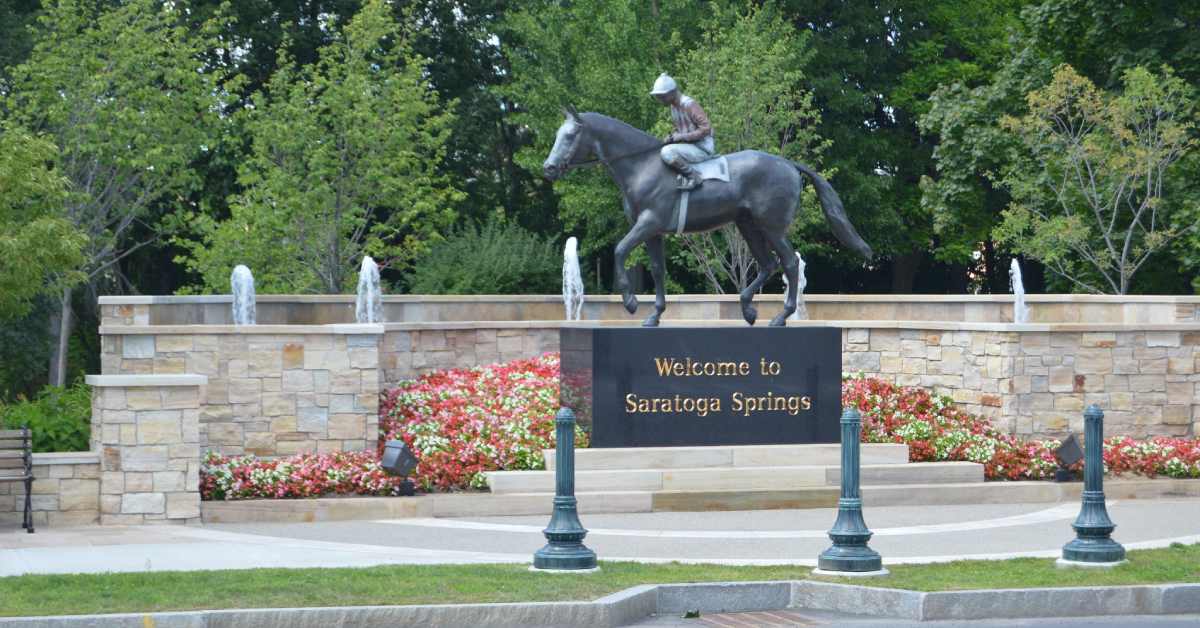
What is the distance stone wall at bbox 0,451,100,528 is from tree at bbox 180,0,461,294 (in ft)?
53.5

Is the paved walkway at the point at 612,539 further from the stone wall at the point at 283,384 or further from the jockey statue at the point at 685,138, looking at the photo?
the jockey statue at the point at 685,138

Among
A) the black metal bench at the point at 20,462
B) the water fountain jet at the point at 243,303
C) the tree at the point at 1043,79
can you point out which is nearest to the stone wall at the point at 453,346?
the water fountain jet at the point at 243,303

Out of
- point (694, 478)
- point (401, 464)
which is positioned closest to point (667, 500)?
point (694, 478)

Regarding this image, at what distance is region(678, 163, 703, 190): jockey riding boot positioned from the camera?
18234mm

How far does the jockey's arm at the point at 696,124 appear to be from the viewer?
18375 mm

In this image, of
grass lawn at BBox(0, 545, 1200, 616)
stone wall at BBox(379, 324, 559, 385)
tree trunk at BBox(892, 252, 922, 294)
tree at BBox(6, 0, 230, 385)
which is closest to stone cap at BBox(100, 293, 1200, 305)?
stone wall at BBox(379, 324, 559, 385)

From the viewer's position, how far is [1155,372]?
67.6 feet

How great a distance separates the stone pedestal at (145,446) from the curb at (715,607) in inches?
225

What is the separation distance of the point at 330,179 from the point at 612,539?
20815 mm

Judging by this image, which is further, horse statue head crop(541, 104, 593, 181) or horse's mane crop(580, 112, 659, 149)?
horse's mane crop(580, 112, 659, 149)

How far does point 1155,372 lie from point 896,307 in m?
5.28

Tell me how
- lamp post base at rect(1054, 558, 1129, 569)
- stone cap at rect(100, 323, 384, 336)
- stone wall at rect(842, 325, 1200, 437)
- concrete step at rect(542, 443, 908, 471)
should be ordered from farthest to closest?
stone wall at rect(842, 325, 1200, 437)
stone cap at rect(100, 323, 384, 336)
concrete step at rect(542, 443, 908, 471)
lamp post base at rect(1054, 558, 1129, 569)

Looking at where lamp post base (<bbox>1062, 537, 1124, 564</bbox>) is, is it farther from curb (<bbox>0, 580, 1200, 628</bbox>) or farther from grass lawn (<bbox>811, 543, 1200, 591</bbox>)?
curb (<bbox>0, 580, 1200, 628</bbox>)

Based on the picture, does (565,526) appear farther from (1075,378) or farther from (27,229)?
(1075,378)
